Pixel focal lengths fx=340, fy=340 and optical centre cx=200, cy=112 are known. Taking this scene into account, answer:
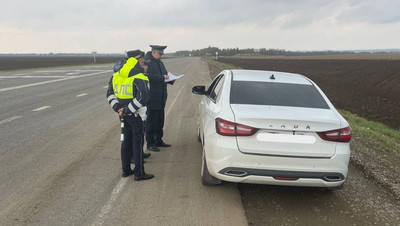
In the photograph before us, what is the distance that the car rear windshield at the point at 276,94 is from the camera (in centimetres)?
423

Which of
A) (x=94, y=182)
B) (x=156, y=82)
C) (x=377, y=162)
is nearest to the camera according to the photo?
(x=94, y=182)

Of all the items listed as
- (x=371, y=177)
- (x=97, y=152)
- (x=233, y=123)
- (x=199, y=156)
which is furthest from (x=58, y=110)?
(x=371, y=177)

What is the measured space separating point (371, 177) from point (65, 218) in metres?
4.19

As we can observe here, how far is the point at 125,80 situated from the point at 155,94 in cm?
153

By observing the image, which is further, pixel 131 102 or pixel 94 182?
pixel 94 182

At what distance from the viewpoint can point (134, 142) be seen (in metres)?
4.66

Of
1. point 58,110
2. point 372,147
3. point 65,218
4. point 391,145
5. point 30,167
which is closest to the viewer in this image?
point 65,218

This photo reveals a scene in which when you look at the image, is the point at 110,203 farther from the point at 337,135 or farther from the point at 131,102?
the point at 337,135

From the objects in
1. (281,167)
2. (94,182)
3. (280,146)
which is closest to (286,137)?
(280,146)

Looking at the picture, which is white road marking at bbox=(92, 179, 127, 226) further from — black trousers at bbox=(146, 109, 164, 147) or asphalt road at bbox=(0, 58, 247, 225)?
black trousers at bbox=(146, 109, 164, 147)

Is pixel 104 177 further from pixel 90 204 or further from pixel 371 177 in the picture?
pixel 371 177

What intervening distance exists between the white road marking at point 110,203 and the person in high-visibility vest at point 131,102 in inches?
10.1

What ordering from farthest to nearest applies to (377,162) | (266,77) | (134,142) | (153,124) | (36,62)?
1. (36,62)
2. (153,124)
3. (377,162)
4. (266,77)
5. (134,142)

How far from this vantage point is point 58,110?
9938mm
